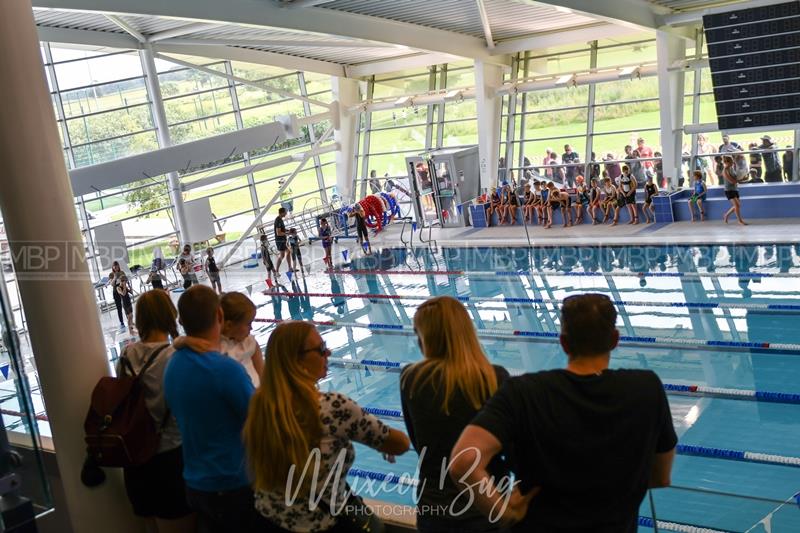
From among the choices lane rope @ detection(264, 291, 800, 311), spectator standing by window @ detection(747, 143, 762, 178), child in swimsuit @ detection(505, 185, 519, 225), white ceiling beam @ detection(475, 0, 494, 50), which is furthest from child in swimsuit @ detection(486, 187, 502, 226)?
lane rope @ detection(264, 291, 800, 311)

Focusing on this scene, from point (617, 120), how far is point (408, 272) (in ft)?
24.2

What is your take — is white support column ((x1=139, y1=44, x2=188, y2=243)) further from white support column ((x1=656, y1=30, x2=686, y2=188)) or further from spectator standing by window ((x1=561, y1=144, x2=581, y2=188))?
white support column ((x1=656, y1=30, x2=686, y2=188))

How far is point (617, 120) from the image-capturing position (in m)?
19.1

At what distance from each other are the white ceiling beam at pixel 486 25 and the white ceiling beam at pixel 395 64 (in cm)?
172

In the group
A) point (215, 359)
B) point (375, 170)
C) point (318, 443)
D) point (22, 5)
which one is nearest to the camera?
point (318, 443)

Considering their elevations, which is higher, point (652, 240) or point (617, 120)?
point (617, 120)

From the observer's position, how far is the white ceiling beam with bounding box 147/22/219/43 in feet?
54.2

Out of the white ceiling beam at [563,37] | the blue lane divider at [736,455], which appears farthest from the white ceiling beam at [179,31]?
the blue lane divider at [736,455]

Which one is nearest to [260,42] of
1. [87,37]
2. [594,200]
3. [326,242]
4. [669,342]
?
[87,37]

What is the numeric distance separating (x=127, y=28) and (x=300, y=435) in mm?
15802

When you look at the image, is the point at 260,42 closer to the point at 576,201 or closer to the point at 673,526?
the point at 576,201

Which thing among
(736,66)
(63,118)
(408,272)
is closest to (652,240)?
(736,66)

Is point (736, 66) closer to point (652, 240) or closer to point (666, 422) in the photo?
point (652, 240)

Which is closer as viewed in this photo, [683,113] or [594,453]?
[594,453]
